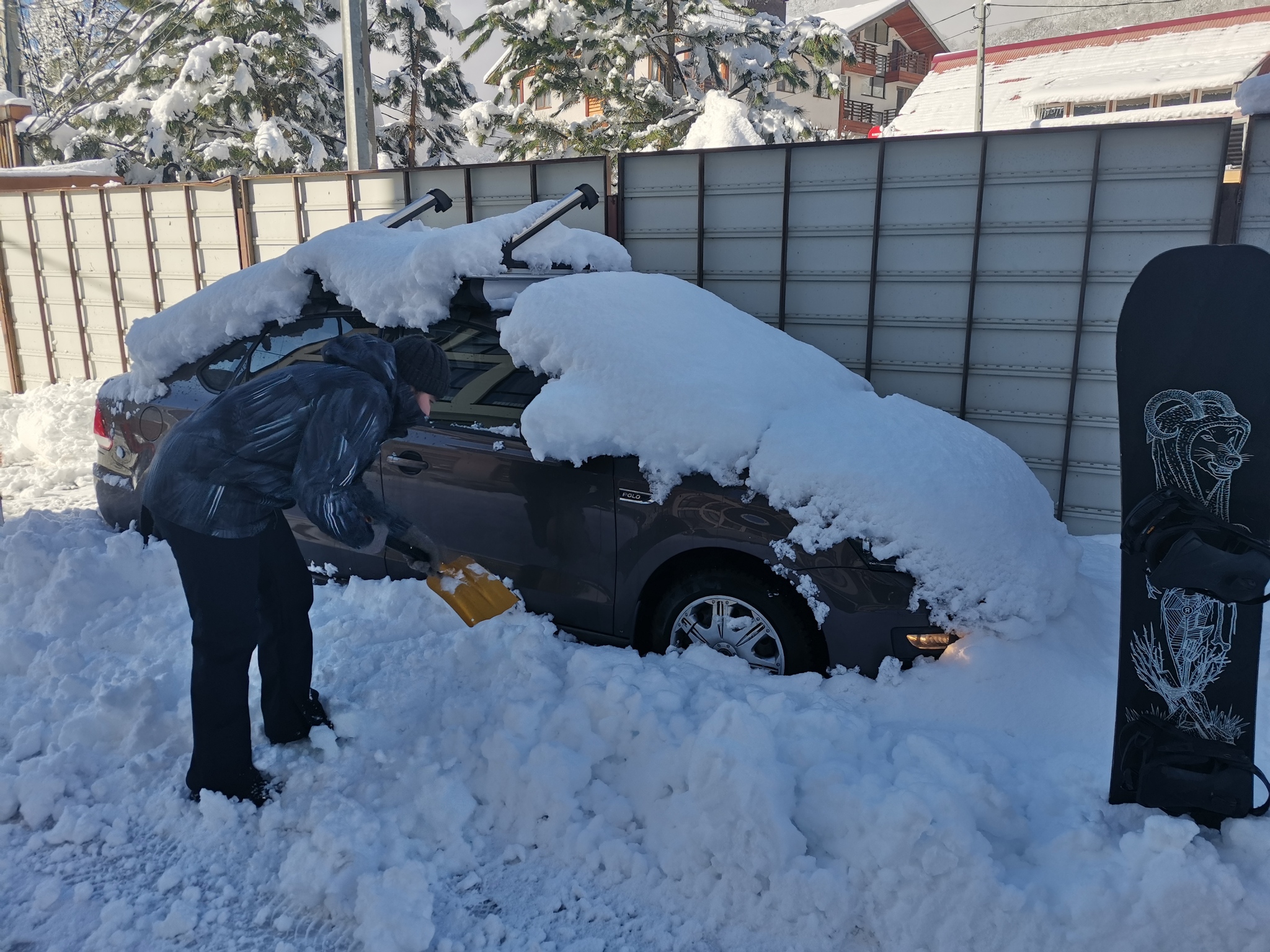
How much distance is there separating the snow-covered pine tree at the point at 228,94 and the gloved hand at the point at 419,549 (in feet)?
52.1

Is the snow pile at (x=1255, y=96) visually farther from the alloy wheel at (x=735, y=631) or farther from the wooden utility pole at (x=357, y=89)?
the wooden utility pole at (x=357, y=89)

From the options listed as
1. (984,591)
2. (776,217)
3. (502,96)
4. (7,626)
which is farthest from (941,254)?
(502,96)

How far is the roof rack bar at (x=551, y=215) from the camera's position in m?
4.41

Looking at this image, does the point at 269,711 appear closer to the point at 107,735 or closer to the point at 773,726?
the point at 107,735

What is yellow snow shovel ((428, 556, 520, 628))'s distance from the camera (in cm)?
299

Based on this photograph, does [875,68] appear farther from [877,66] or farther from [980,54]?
[980,54]

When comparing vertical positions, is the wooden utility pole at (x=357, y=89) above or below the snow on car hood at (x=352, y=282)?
above

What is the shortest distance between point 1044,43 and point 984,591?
30.5 m

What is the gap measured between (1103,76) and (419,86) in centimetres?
1781

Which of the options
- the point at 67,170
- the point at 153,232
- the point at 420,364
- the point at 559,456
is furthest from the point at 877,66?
the point at 420,364

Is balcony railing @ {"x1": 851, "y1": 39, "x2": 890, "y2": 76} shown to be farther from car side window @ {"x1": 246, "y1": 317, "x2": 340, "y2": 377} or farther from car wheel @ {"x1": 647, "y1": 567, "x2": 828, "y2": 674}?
car wheel @ {"x1": 647, "y1": 567, "x2": 828, "y2": 674}

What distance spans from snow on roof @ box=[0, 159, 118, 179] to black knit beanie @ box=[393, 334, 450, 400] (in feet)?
31.4

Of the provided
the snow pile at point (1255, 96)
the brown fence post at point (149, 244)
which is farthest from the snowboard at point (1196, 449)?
the brown fence post at point (149, 244)

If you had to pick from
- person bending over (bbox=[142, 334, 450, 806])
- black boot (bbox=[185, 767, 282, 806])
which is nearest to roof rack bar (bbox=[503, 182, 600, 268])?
person bending over (bbox=[142, 334, 450, 806])
